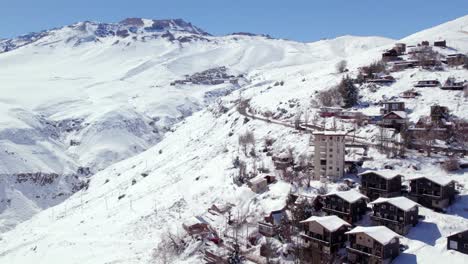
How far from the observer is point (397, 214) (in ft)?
109

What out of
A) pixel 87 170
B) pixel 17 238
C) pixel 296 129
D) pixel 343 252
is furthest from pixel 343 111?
pixel 87 170

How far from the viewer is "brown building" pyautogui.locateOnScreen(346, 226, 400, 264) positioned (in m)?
30.2

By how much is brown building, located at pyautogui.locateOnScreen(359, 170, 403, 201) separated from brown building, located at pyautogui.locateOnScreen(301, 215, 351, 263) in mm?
5384

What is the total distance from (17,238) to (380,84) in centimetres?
5418

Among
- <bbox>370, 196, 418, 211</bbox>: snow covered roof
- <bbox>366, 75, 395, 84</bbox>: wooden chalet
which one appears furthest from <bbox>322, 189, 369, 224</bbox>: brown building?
<bbox>366, 75, 395, 84</bbox>: wooden chalet

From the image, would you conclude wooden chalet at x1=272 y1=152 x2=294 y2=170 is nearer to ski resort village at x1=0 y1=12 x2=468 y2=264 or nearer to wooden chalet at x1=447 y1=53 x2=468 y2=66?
ski resort village at x1=0 y1=12 x2=468 y2=264

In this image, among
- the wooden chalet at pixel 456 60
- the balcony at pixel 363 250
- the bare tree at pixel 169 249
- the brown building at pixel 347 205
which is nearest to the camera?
the balcony at pixel 363 250

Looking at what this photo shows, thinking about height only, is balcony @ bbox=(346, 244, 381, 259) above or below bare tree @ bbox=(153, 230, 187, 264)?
above

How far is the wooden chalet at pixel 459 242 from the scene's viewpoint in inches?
1188

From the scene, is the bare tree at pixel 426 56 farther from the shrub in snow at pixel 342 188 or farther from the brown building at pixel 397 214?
the brown building at pixel 397 214

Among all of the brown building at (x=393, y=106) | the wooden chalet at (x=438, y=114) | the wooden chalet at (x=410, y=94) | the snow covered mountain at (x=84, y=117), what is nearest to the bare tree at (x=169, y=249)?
the brown building at (x=393, y=106)

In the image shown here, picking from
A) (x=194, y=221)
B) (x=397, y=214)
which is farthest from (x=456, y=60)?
(x=194, y=221)

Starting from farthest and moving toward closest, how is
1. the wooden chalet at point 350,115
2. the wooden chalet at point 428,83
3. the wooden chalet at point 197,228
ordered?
the wooden chalet at point 428,83 < the wooden chalet at point 350,115 < the wooden chalet at point 197,228

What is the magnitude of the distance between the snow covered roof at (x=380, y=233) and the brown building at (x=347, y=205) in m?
3.50
